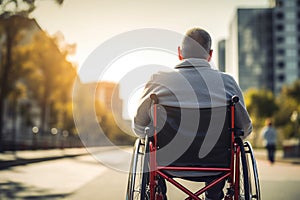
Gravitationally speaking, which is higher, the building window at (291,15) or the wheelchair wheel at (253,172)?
the building window at (291,15)

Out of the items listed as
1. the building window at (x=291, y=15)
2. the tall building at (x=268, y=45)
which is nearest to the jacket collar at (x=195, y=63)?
the tall building at (x=268, y=45)

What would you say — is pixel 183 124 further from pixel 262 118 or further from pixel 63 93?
pixel 262 118

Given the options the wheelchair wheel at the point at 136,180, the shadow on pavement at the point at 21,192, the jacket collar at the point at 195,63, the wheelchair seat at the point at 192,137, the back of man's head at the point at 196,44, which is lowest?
the shadow on pavement at the point at 21,192

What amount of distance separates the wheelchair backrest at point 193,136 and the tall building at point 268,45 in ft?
330

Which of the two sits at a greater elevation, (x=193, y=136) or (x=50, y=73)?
(x=50, y=73)

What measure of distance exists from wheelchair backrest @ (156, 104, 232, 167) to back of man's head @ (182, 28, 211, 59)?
44 centimetres

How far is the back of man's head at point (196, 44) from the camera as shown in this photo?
3.85 metres

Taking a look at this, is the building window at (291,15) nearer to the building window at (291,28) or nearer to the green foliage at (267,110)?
the building window at (291,28)

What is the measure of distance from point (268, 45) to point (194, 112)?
362 ft

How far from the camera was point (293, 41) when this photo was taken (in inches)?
4139

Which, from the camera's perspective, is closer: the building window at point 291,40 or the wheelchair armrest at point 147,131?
the wheelchair armrest at point 147,131

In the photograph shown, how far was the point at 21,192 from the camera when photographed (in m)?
8.77

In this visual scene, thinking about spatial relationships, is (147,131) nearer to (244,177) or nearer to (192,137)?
(192,137)

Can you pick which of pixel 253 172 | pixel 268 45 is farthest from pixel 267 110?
pixel 253 172
